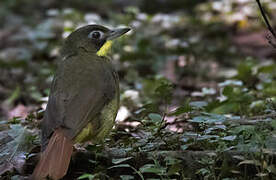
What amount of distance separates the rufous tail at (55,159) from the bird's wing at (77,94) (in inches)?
3.3

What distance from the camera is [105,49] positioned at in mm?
4809

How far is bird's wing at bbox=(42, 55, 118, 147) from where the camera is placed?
359 centimetres

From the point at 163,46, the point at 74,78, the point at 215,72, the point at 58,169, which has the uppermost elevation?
the point at 163,46

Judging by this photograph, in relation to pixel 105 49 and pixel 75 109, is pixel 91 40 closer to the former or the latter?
pixel 105 49

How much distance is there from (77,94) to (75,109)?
18 centimetres

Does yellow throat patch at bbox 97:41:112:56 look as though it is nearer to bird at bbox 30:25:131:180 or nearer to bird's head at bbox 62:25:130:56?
bird's head at bbox 62:25:130:56

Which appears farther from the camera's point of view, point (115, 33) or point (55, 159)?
point (115, 33)

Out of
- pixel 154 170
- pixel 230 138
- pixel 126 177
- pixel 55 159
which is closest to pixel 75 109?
pixel 55 159

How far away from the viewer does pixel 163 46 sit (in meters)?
8.57

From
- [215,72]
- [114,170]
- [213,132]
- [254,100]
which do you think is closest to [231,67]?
[215,72]

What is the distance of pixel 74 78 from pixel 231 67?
4.66 metres

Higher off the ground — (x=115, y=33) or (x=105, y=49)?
(x=115, y=33)

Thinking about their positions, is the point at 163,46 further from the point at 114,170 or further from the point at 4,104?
the point at 114,170

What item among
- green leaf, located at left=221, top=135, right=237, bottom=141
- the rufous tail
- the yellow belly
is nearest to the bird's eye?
the yellow belly
